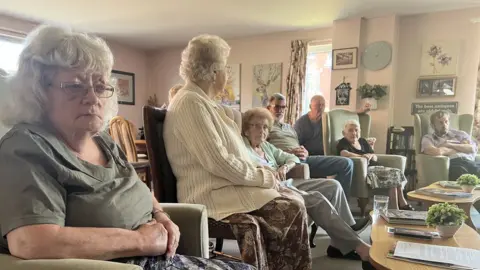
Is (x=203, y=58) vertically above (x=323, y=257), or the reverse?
(x=203, y=58)

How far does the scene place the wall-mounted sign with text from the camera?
4223mm

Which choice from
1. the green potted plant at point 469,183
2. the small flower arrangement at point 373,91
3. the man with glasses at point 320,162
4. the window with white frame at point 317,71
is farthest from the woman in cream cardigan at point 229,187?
the window with white frame at point 317,71

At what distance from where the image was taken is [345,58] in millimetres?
4613

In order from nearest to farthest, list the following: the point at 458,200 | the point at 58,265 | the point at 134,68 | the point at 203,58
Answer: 1. the point at 58,265
2. the point at 203,58
3. the point at 458,200
4. the point at 134,68

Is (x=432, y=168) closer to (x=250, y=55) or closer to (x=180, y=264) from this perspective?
(x=180, y=264)

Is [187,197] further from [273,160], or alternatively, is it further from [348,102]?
[348,102]

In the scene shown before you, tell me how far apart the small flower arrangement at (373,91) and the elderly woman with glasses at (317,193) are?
253 cm

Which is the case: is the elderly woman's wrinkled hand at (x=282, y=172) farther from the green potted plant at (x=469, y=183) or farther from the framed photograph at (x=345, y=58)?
the framed photograph at (x=345, y=58)

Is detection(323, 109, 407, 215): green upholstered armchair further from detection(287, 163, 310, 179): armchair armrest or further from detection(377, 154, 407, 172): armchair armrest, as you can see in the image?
detection(287, 163, 310, 179): armchair armrest

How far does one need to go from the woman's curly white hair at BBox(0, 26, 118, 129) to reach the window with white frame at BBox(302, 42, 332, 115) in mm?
4509

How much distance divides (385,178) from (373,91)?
1.72 metres

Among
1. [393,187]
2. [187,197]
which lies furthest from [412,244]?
[393,187]

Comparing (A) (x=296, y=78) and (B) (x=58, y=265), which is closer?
(B) (x=58, y=265)

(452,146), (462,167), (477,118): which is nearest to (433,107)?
(477,118)
